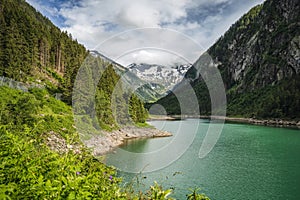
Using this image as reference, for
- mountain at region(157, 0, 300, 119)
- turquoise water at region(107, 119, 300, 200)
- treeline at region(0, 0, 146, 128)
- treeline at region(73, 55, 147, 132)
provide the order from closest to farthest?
turquoise water at region(107, 119, 300, 200) → treeline at region(0, 0, 146, 128) → treeline at region(73, 55, 147, 132) → mountain at region(157, 0, 300, 119)

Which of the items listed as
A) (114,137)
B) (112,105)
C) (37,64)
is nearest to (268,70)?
(112,105)

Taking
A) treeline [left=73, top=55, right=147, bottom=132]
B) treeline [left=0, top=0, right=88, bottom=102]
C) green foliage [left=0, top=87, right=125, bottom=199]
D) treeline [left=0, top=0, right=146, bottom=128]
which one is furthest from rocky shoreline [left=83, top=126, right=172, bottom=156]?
green foliage [left=0, top=87, right=125, bottom=199]

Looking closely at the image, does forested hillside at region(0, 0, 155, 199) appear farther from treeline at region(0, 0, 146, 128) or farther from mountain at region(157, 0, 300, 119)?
mountain at region(157, 0, 300, 119)

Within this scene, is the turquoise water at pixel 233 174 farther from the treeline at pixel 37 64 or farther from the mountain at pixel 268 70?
the mountain at pixel 268 70

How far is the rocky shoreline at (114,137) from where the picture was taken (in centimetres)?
3008

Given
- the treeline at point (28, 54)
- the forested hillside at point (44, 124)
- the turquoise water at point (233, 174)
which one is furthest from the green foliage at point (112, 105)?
the turquoise water at point (233, 174)

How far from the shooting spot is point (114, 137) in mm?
39031

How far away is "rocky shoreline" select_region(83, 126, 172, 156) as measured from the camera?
98.7 ft

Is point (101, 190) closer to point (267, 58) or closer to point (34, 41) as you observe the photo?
point (34, 41)

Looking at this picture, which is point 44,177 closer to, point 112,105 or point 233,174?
point 233,174

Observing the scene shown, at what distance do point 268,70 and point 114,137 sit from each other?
392ft

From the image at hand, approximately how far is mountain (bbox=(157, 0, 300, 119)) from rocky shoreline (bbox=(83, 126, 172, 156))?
2219 inches

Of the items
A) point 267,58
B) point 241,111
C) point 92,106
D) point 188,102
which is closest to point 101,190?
point 92,106

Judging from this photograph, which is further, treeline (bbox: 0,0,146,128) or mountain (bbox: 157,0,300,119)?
mountain (bbox: 157,0,300,119)
